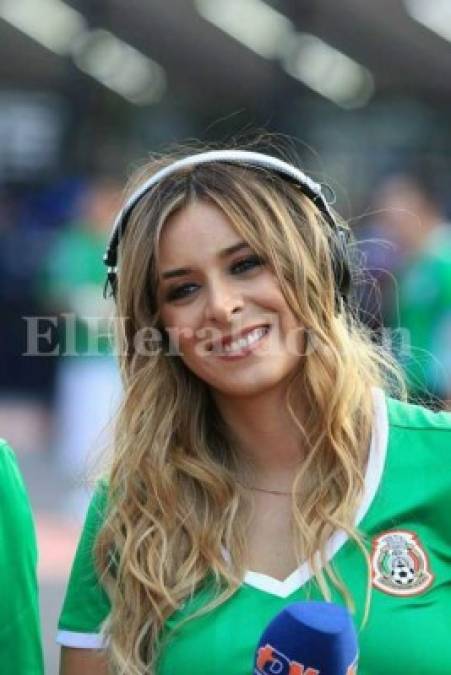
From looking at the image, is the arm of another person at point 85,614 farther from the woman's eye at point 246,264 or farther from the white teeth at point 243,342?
the woman's eye at point 246,264

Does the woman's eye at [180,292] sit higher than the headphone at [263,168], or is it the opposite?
the headphone at [263,168]

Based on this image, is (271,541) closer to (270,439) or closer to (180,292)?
(270,439)

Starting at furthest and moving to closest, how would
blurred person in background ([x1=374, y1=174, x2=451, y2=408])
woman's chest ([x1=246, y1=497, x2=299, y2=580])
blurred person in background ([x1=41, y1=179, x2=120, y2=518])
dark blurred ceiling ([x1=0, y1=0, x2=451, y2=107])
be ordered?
dark blurred ceiling ([x1=0, y1=0, x2=451, y2=107]), blurred person in background ([x1=41, y1=179, x2=120, y2=518]), blurred person in background ([x1=374, y1=174, x2=451, y2=408]), woman's chest ([x1=246, y1=497, x2=299, y2=580])

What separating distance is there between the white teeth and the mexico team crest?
1.45 feet

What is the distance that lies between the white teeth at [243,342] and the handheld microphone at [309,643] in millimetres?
704

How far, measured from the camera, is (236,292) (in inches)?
111

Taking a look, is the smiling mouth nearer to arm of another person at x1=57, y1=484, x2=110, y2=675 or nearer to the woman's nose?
the woman's nose

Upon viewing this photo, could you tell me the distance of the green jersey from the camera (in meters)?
2.57

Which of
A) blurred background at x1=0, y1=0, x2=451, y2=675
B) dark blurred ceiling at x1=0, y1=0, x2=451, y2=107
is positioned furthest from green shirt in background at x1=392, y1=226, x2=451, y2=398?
dark blurred ceiling at x1=0, y1=0, x2=451, y2=107

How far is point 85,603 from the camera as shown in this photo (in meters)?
2.82

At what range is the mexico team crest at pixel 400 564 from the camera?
104 inches

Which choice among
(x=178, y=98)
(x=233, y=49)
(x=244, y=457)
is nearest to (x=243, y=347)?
(x=244, y=457)

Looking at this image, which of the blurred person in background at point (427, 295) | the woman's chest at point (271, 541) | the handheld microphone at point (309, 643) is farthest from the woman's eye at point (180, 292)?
the blurred person in background at point (427, 295)

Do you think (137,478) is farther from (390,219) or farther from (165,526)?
(390,219)
